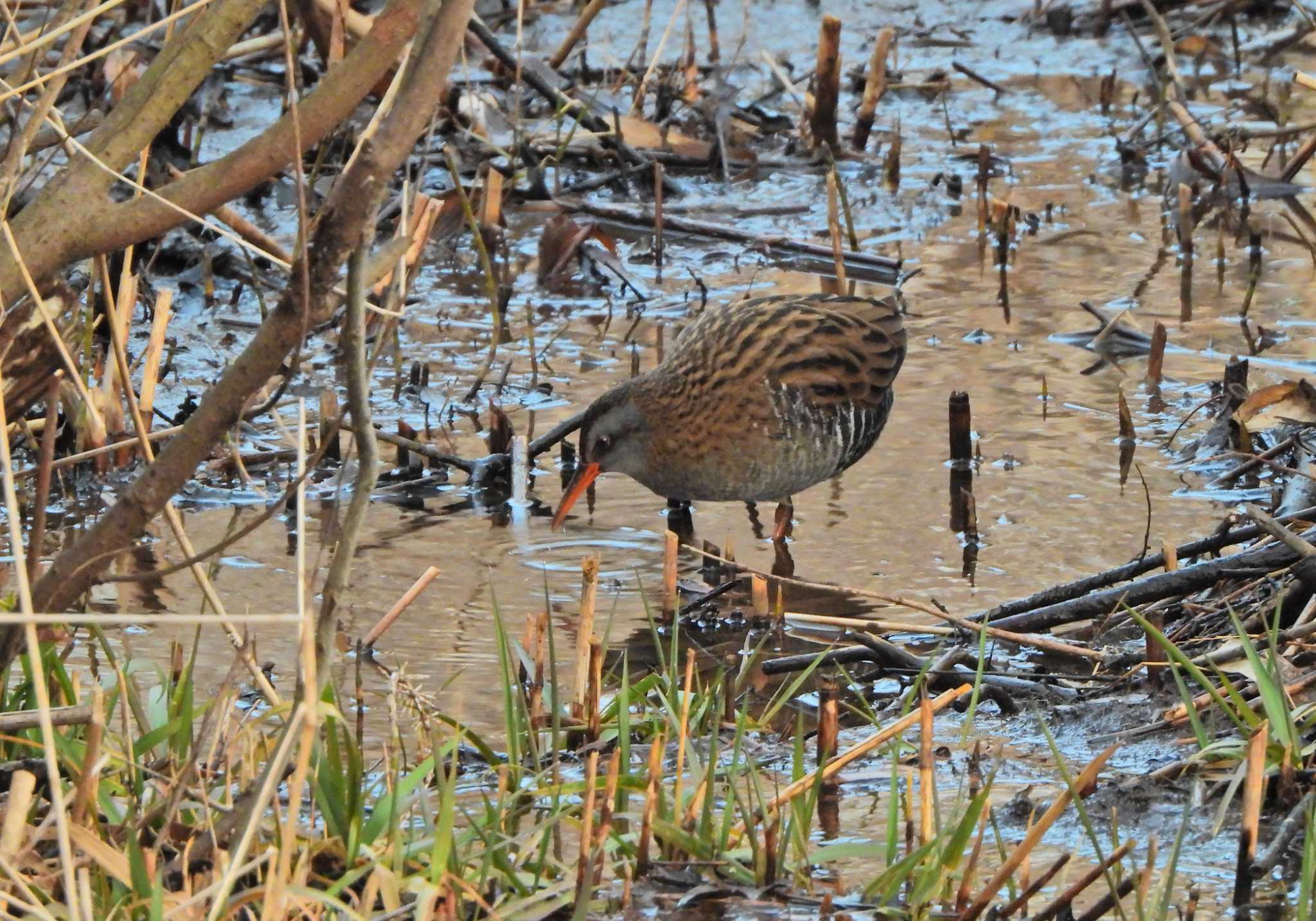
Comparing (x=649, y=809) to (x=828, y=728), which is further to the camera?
(x=828, y=728)

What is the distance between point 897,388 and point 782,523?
124 centimetres

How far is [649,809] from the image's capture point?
2592mm

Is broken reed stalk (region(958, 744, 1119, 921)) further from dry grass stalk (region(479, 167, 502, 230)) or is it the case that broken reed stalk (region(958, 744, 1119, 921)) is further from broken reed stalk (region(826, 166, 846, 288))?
dry grass stalk (region(479, 167, 502, 230))

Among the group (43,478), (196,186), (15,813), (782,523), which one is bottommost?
(782,523)

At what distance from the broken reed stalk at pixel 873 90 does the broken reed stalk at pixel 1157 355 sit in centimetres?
293

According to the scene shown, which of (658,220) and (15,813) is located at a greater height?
(658,220)

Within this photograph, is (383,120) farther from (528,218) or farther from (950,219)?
(950,219)

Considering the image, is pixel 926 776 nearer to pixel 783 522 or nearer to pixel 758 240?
pixel 783 522

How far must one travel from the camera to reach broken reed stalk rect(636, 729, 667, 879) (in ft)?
8.53

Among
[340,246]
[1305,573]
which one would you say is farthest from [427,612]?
[340,246]

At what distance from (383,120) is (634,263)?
537 centimetres

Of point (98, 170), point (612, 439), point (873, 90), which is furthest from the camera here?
point (873, 90)

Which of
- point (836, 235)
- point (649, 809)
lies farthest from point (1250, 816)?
point (836, 235)

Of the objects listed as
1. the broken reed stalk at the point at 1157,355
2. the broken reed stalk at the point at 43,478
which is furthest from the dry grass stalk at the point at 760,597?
the broken reed stalk at the point at 1157,355
